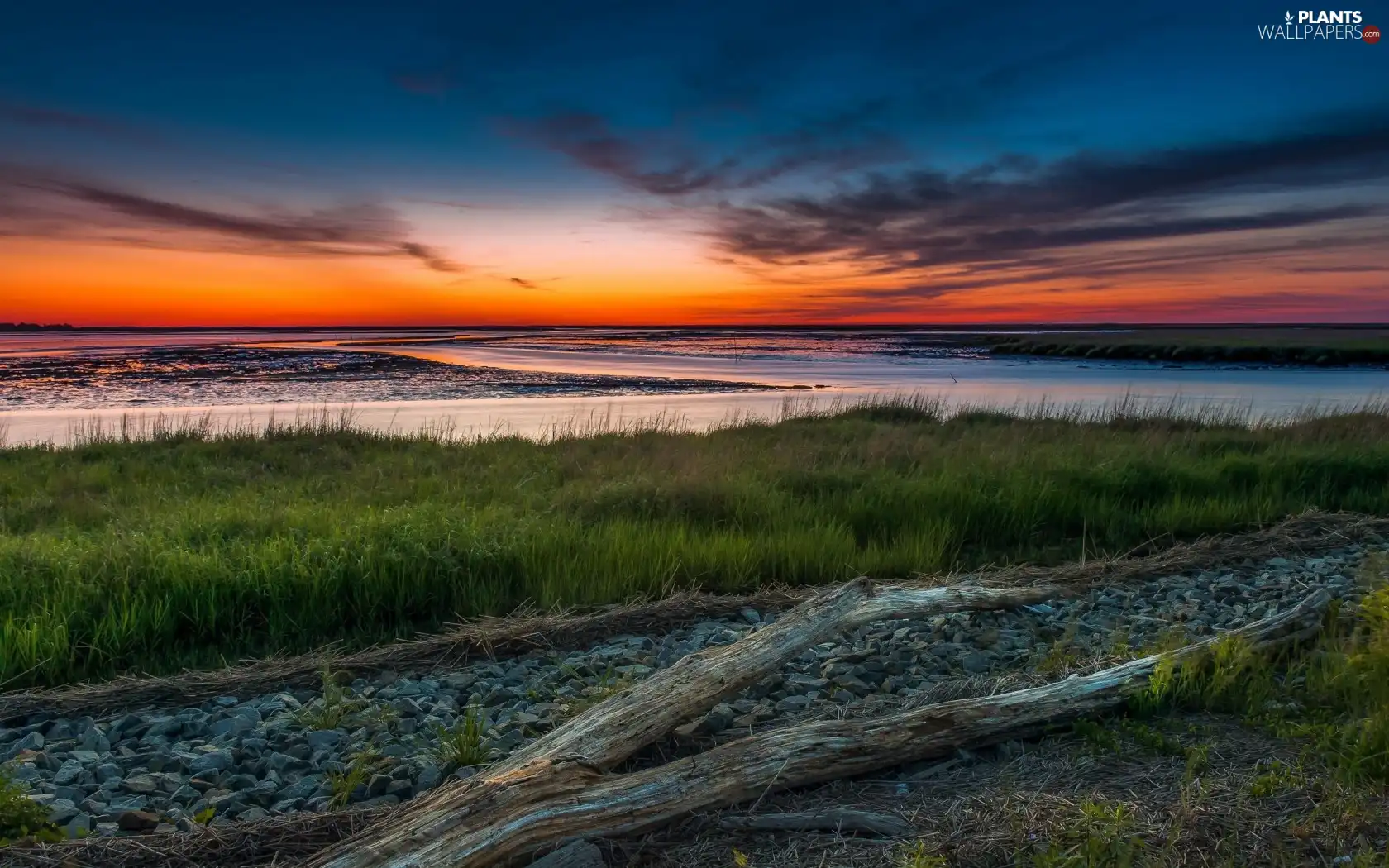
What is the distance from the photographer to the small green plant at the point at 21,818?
3.82m

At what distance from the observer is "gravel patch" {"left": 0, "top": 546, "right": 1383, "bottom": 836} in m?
4.43

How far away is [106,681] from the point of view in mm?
6234

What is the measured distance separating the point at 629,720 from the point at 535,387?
38.7 metres

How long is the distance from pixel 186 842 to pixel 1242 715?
583cm

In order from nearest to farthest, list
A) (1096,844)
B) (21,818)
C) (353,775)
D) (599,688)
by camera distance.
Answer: (1096,844) < (21,818) < (353,775) < (599,688)

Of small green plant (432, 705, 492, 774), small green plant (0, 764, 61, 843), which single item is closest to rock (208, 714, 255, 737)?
small green plant (0, 764, 61, 843)

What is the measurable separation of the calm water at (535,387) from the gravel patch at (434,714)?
16647 millimetres

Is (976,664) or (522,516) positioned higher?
(522,516)

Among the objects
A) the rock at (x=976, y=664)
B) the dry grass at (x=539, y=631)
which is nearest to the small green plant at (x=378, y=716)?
the dry grass at (x=539, y=631)

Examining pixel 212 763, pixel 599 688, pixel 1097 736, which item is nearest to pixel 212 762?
pixel 212 763

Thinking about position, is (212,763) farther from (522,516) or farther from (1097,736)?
(522,516)

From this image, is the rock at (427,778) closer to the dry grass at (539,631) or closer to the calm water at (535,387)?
the dry grass at (539,631)

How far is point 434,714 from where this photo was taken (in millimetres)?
5441

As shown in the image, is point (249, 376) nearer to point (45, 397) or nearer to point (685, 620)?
point (45, 397)
